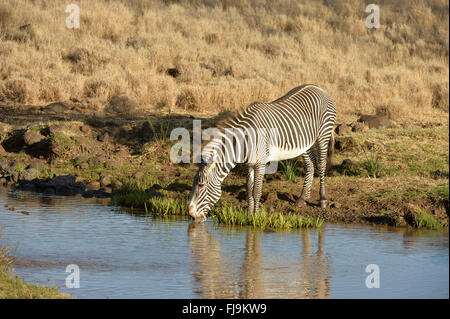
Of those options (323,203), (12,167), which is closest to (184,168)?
(12,167)

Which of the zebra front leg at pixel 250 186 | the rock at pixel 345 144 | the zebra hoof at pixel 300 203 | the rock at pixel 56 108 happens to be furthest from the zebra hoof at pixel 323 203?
the rock at pixel 56 108

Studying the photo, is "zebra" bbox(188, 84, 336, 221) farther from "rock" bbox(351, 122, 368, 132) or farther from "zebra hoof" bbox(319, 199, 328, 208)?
"rock" bbox(351, 122, 368, 132)

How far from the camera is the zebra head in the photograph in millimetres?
10797

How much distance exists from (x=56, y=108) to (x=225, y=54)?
831cm

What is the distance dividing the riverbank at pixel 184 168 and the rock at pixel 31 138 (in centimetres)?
2

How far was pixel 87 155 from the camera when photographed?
15.5 m

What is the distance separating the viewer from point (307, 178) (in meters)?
12.6

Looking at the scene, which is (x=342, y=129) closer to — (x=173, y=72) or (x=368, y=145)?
(x=368, y=145)

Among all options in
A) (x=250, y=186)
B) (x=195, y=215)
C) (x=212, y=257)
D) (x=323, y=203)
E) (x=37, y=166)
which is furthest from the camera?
(x=37, y=166)

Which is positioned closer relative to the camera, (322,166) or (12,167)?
(322,166)

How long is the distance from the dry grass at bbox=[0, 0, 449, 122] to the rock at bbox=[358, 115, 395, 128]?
0.97 metres

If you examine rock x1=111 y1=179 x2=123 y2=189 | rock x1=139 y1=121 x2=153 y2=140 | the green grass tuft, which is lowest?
the green grass tuft

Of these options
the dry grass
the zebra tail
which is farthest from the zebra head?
the dry grass
